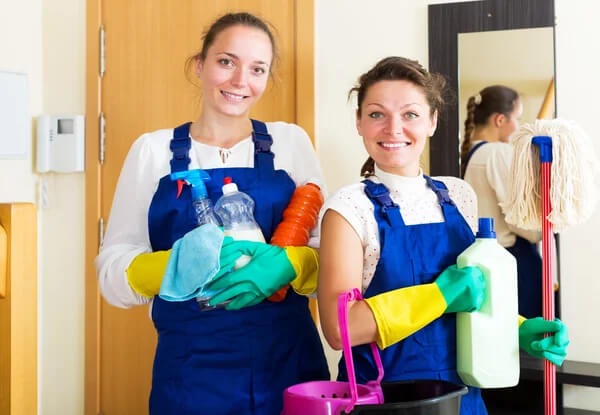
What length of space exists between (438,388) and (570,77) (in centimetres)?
101

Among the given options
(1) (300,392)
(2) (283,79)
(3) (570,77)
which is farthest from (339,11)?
(1) (300,392)

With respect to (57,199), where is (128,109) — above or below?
above

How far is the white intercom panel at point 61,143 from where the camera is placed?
248cm

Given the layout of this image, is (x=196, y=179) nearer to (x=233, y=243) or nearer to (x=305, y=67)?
(x=233, y=243)

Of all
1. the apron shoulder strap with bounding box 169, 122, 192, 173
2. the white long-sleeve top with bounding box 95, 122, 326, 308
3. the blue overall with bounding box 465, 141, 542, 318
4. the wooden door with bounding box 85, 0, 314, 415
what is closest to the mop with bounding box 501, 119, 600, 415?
the blue overall with bounding box 465, 141, 542, 318

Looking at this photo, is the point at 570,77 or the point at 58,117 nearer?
the point at 570,77

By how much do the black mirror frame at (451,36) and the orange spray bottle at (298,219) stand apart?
1.55 ft

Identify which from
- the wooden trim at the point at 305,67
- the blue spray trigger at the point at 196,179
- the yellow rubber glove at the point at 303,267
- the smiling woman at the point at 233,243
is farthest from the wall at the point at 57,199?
the yellow rubber glove at the point at 303,267

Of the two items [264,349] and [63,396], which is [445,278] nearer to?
[264,349]

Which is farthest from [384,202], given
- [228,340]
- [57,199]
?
[57,199]

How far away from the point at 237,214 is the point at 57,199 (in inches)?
50.9

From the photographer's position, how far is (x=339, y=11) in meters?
2.07

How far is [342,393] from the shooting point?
1262 mm

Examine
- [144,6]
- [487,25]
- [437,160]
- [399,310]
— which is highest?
[144,6]
